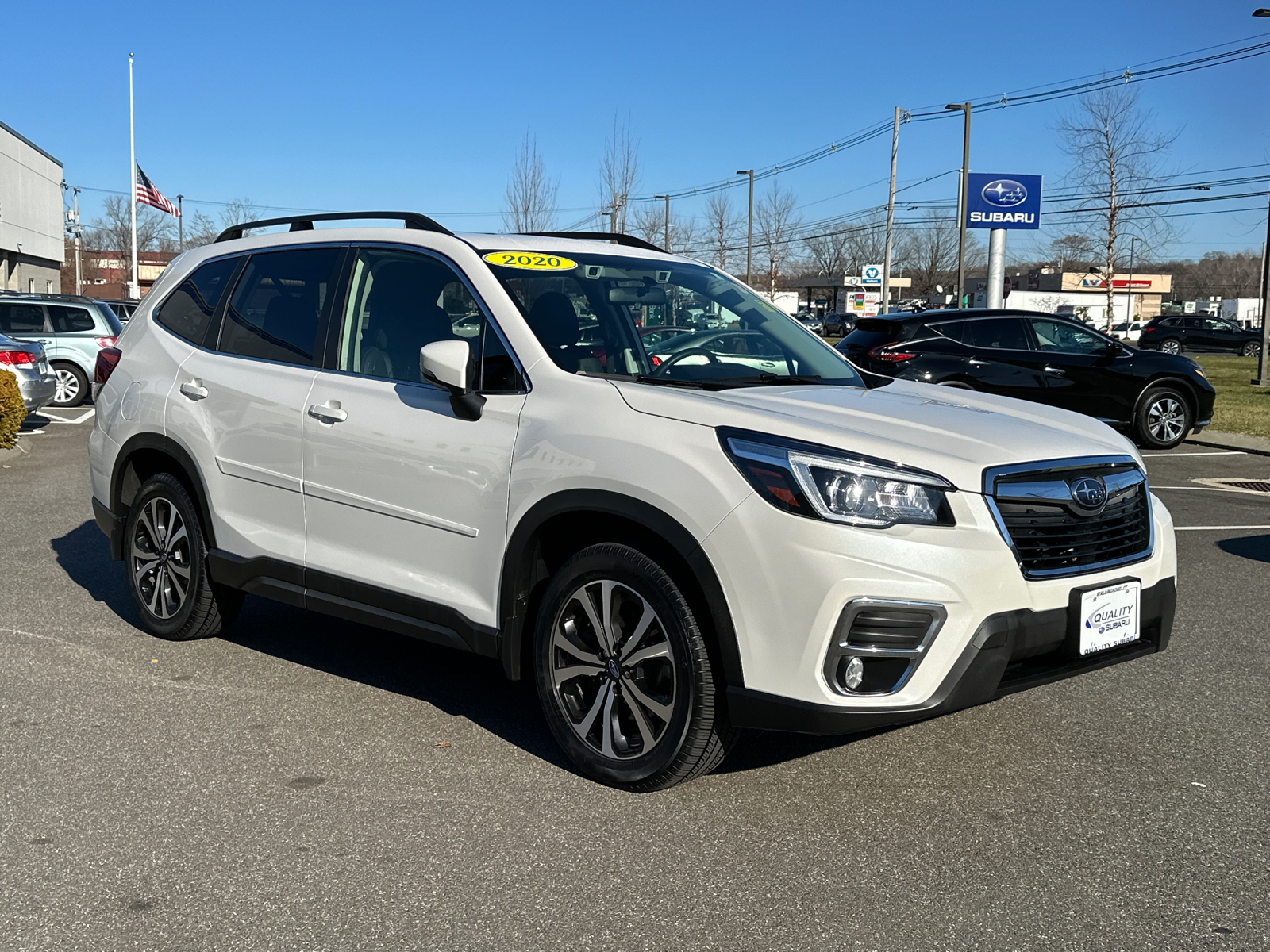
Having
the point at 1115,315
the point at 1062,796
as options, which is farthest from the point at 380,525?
the point at 1115,315

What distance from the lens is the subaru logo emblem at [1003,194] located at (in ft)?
147

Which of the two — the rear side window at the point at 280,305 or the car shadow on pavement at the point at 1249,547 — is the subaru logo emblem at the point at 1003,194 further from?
the rear side window at the point at 280,305

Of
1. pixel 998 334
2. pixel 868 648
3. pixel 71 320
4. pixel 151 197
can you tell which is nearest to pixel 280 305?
pixel 868 648

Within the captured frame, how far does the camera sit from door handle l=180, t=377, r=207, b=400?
5.44 meters

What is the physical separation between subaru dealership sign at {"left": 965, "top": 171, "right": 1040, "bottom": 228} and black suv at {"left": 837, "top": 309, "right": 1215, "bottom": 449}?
30521 millimetres

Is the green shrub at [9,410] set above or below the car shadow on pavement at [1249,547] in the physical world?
above

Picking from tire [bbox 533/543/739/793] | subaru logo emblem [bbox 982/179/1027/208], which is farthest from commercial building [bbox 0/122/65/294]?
tire [bbox 533/543/739/793]

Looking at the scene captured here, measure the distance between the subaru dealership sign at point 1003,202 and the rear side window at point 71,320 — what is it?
3300 centimetres

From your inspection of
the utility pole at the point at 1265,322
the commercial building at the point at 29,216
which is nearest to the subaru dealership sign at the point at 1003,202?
the utility pole at the point at 1265,322

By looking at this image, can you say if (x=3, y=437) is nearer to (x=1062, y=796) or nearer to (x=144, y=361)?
(x=144, y=361)

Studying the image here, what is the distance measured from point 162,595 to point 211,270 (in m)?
1.56

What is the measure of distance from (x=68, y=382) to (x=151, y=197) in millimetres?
19093

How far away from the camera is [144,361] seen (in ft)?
19.3

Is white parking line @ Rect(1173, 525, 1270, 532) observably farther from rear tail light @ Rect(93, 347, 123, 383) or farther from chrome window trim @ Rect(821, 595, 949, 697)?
rear tail light @ Rect(93, 347, 123, 383)
